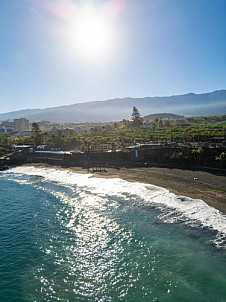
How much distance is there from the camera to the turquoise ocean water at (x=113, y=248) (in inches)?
485

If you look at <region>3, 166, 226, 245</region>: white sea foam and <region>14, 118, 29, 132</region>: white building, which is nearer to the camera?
<region>3, 166, 226, 245</region>: white sea foam

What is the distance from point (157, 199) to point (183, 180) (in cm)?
780

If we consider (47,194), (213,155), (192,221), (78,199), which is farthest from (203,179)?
(47,194)

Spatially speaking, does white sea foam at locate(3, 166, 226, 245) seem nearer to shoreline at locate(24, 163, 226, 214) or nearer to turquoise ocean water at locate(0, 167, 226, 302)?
turquoise ocean water at locate(0, 167, 226, 302)

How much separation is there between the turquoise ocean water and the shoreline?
1815 millimetres

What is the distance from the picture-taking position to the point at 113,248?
16.4 m

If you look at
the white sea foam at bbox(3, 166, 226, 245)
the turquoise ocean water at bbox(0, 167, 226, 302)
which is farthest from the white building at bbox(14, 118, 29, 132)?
the turquoise ocean water at bbox(0, 167, 226, 302)

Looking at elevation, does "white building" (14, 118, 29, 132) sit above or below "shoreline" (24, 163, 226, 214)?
above

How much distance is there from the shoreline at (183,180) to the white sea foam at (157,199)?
1274 mm

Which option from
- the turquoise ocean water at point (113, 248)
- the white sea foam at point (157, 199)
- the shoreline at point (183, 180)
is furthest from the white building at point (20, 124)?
the turquoise ocean water at point (113, 248)

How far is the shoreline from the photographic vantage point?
79.7 feet

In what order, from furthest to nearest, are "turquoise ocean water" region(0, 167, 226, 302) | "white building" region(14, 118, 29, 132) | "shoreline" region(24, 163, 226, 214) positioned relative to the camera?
"white building" region(14, 118, 29, 132)
"shoreline" region(24, 163, 226, 214)
"turquoise ocean water" region(0, 167, 226, 302)

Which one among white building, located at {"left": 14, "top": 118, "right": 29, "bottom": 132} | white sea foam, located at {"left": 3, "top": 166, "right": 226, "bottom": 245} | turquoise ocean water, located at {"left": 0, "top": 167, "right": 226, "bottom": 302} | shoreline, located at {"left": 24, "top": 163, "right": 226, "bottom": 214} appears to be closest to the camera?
turquoise ocean water, located at {"left": 0, "top": 167, "right": 226, "bottom": 302}

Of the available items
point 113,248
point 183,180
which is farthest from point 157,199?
point 113,248
